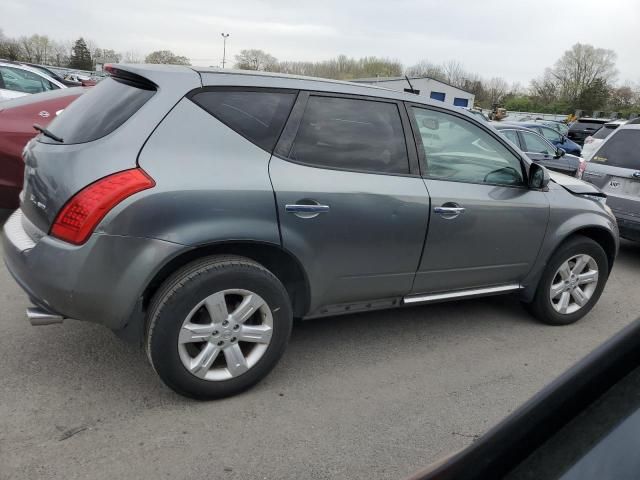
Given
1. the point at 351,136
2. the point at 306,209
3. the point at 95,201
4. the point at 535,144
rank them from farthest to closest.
A: the point at 535,144
the point at 351,136
the point at 306,209
the point at 95,201

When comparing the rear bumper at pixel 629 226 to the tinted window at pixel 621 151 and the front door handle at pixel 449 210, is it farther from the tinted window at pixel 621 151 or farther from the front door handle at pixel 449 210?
the front door handle at pixel 449 210

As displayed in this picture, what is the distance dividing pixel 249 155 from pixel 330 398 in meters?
1.46

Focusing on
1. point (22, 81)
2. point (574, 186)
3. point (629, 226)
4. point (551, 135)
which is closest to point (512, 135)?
point (629, 226)

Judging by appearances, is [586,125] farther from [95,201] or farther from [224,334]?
[95,201]

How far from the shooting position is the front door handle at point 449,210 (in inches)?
132

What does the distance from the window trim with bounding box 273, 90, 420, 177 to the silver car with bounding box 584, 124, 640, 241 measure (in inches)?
157

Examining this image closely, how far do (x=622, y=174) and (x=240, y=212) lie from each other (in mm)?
5346

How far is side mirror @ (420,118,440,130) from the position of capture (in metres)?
3.47

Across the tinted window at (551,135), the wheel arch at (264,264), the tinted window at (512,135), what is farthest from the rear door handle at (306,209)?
the tinted window at (551,135)

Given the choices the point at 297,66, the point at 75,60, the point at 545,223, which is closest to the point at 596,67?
the point at 297,66

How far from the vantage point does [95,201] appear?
2447 mm

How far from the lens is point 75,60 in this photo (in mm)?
73250

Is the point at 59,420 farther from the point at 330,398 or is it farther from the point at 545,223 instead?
the point at 545,223

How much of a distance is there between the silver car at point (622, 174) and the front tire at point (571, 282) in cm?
209
